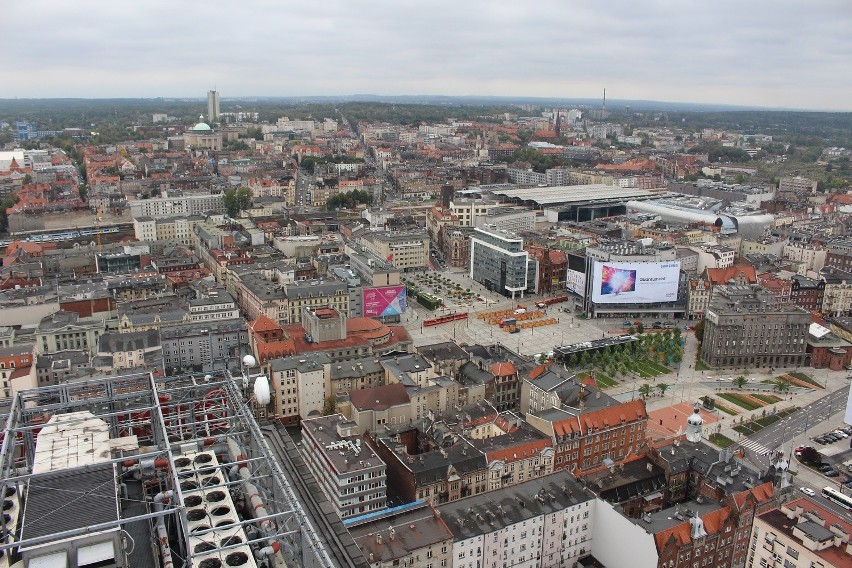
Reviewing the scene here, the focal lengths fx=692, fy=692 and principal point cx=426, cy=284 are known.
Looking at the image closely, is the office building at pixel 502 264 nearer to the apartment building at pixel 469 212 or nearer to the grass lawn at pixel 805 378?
the apartment building at pixel 469 212

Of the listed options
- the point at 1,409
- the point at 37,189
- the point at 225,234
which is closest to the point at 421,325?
the point at 225,234

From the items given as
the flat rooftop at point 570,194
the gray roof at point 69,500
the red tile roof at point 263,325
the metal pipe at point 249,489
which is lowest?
the red tile roof at point 263,325

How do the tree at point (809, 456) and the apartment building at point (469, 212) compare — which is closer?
the tree at point (809, 456)

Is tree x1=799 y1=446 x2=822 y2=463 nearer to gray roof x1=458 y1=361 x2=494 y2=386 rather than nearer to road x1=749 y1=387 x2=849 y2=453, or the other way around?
road x1=749 y1=387 x2=849 y2=453

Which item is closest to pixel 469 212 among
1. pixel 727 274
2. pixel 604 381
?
pixel 727 274

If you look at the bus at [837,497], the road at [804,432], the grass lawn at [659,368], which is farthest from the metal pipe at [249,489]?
the grass lawn at [659,368]

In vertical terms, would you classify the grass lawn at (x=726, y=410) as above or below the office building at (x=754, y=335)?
below

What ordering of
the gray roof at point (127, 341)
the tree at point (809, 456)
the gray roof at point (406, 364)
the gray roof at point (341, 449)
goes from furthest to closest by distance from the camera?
the gray roof at point (127, 341)
the gray roof at point (406, 364)
the tree at point (809, 456)
the gray roof at point (341, 449)
